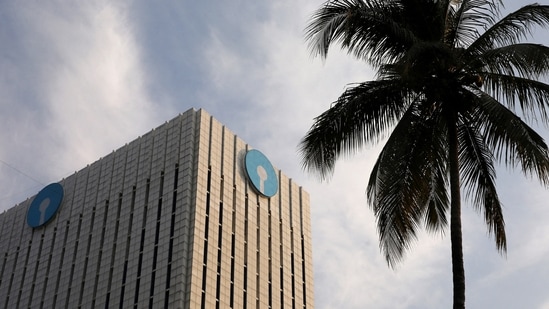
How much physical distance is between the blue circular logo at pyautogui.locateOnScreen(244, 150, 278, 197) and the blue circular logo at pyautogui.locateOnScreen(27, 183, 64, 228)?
20.9 m

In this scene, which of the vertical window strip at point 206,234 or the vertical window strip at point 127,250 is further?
the vertical window strip at point 127,250

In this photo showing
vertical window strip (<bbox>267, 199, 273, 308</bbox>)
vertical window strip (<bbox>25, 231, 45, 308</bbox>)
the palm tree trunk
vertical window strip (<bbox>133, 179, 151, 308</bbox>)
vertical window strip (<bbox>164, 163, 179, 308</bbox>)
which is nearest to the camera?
the palm tree trunk

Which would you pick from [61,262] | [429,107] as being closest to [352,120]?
[429,107]

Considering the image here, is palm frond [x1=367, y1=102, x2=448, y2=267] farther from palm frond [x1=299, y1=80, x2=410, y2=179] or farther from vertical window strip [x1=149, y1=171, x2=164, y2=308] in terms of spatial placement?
vertical window strip [x1=149, y1=171, x2=164, y2=308]

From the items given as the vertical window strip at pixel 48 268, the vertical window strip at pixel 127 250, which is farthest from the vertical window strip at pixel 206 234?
the vertical window strip at pixel 48 268

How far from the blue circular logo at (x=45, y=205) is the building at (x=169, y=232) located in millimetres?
151

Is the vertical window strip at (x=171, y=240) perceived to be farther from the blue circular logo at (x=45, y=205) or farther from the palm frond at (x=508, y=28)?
the palm frond at (x=508, y=28)

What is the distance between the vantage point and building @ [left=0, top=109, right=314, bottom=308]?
70.2 meters

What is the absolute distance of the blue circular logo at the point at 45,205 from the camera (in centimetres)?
8525

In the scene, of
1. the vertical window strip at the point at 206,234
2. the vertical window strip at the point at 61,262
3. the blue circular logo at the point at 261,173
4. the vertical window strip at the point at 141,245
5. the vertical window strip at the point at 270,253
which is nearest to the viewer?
the vertical window strip at the point at 206,234

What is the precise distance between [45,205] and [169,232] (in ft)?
71.6

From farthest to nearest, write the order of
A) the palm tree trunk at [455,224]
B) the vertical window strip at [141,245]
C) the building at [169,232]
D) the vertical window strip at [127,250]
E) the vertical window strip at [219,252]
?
the vertical window strip at [127,250] → the building at [169,232] → the vertical window strip at [141,245] → the vertical window strip at [219,252] → the palm tree trunk at [455,224]

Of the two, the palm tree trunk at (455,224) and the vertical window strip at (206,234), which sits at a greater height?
the vertical window strip at (206,234)

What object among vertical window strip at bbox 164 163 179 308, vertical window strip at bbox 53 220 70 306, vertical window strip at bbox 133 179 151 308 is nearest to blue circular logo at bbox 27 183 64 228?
vertical window strip at bbox 53 220 70 306
